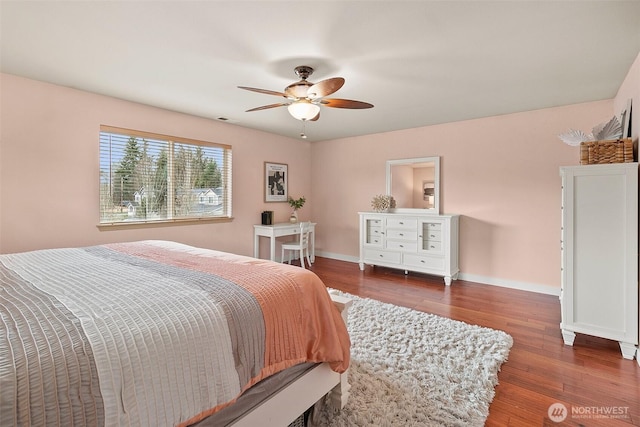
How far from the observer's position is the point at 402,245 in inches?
179

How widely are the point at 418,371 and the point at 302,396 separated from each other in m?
0.99

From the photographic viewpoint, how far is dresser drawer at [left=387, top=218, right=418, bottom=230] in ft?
14.5

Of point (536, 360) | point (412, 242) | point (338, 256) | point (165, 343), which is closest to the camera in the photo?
point (165, 343)

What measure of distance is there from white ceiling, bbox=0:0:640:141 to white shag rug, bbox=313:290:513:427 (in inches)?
89.9

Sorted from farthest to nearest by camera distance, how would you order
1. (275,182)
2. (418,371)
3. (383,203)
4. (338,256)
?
(338,256)
(275,182)
(383,203)
(418,371)

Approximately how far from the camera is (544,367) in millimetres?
2156

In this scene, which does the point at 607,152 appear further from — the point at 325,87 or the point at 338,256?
the point at 338,256

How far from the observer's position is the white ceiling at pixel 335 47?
6.01ft

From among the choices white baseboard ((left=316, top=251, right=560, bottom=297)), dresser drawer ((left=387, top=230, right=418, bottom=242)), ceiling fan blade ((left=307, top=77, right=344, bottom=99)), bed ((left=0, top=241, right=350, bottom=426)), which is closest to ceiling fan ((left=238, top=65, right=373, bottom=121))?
ceiling fan blade ((left=307, top=77, right=344, bottom=99))

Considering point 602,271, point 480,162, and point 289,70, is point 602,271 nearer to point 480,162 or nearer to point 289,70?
point 480,162

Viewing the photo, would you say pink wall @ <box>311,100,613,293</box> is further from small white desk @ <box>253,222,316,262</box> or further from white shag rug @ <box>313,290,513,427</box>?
white shag rug @ <box>313,290,513,427</box>

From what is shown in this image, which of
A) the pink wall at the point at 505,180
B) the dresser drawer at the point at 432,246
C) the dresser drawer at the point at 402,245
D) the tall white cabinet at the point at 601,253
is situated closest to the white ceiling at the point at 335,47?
the pink wall at the point at 505,180

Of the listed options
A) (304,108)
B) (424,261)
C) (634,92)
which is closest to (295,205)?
(424,261)

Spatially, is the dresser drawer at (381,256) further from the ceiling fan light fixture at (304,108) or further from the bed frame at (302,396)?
the bed frame at (302,396)
